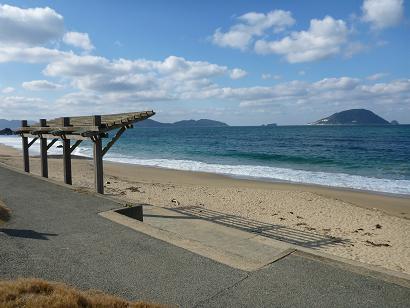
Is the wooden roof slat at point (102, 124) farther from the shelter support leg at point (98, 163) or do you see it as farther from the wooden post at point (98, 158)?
the shelter support leg at point (98, 163)

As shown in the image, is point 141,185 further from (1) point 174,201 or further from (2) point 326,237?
(2) point 326,237

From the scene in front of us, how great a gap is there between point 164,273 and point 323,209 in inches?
389

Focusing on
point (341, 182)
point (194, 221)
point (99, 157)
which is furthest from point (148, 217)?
point (341, 182)

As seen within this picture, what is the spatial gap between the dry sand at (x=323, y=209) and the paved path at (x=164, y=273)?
3.39m

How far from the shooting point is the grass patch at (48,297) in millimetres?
3516

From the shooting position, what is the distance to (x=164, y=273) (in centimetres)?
481

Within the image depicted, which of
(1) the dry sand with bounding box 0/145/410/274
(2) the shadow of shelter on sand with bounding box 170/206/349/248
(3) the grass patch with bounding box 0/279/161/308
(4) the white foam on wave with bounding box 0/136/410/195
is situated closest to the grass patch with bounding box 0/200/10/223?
(1) the dry sand with bounding box 0/145/410/274

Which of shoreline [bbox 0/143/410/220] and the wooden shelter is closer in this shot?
the wooden shelter

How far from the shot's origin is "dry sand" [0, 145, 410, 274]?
9.00 metres

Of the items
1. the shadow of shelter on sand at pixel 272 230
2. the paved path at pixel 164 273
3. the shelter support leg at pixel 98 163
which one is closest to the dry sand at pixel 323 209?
the shadow of shelter on sand at pixel 272 230

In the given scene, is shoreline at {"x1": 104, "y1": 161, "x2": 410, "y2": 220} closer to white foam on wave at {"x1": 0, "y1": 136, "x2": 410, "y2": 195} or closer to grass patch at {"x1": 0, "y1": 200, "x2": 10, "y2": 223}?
white foam on wave at {"x1": 0, "y1": 136, "x2": 410, "y2": 195}

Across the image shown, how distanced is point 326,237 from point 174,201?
5800 mm

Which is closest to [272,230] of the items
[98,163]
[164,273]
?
[98,163]

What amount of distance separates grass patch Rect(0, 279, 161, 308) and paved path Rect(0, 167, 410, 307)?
377 millimetres
